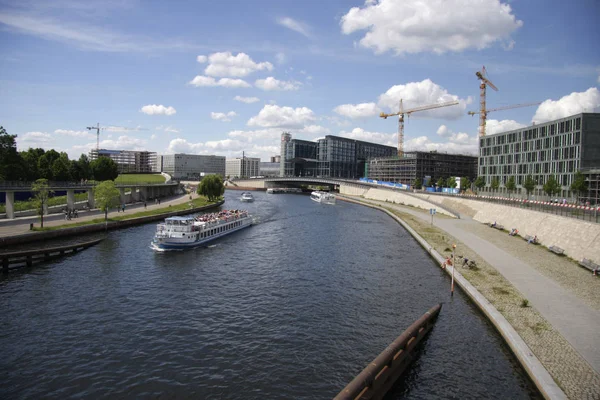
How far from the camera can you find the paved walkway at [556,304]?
20717 millimetres

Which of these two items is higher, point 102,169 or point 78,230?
point 102,169

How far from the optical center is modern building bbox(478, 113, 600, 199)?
93062 mm

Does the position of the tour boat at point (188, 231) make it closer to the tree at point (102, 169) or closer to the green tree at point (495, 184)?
the tree at point (102, 169)

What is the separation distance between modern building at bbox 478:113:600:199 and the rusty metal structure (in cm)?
9171

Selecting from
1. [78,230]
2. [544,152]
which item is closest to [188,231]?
[78,230]

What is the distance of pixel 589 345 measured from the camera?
20391 millimetres

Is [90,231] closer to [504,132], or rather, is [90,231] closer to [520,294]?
[520,294]

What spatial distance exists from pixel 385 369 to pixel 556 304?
15149 millimetres

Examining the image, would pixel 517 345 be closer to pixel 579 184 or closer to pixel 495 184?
pixel 579 184

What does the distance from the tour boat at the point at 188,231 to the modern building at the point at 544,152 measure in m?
81.8

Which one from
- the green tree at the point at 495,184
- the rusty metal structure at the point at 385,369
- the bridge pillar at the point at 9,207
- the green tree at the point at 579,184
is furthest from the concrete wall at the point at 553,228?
the bridge pillar at the point at 9,207

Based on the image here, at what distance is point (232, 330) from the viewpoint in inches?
982

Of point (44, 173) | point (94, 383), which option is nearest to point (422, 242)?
point (94, 383)

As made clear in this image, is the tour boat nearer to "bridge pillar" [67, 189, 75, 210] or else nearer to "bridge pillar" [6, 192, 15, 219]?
"bridge pillar" [6, 192, 15, 219]
